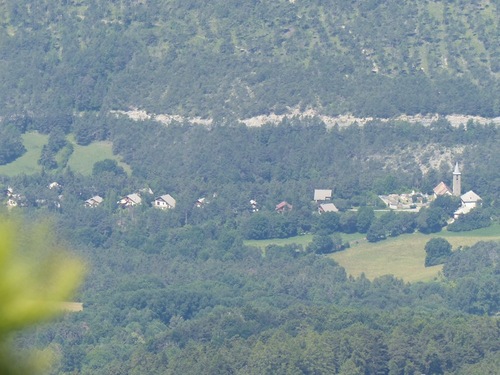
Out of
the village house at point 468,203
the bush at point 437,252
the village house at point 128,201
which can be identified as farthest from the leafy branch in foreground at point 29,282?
the village house at point 128,201

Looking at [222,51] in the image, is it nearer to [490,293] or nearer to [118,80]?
[118,80]

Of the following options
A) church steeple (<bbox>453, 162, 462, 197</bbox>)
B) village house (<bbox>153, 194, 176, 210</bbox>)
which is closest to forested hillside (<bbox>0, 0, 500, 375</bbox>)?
village house (<bbox>153, 194, 176, 210</bbox>)

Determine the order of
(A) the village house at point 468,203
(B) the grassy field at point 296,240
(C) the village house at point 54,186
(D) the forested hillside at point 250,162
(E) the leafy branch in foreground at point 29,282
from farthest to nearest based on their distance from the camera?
(C) the village house at point 54,186 < (A) the village house at point 468,203 < (B) the grassy field at point 296,240 < (D) the forested hillside at point 250,162 < (E) the leafy branch in foreground at point 29,282

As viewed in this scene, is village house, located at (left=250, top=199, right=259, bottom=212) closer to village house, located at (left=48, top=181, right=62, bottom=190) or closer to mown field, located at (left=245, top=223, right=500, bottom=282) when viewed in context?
mown field, located at (left=245, top=223, right=500, bottom=282)

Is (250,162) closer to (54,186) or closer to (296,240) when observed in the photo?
(54,186)

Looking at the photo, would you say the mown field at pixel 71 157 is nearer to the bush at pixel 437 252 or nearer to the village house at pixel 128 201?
the village house at pixel 128 201

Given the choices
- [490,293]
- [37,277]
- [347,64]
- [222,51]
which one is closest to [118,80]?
[222,51]

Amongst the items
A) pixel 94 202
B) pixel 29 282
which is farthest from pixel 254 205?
pixel 29 282
